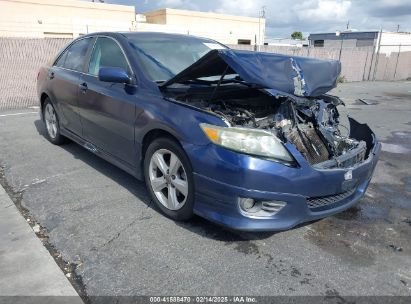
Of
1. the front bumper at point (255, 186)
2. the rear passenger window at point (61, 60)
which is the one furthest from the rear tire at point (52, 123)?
the front bumper at point (255, 186)

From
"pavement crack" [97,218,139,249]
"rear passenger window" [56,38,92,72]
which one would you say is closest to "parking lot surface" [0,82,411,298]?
"pavement crack" [97,218,139,249]

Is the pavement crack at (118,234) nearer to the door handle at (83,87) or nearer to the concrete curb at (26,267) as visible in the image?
the concrete curb at (26,267)

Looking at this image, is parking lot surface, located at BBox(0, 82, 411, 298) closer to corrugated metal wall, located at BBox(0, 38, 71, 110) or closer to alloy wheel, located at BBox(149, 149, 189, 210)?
alloy wheel, located at BBox(149, 149, 189, 210)

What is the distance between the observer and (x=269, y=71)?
10.6 ft

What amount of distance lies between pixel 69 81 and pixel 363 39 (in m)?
39.6

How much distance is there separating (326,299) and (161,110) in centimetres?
199

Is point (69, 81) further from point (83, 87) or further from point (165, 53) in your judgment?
point (165, 53)

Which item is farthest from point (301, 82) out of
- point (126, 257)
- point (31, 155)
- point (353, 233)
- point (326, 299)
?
point (31, 155)

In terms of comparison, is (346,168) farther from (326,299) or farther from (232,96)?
(232,96)

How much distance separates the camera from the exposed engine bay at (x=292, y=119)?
3299 mm

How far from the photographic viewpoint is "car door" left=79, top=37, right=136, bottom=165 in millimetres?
3803

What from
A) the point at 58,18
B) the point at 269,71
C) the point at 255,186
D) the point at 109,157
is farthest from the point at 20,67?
the point at 58,18

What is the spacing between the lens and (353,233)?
3379 millimetres

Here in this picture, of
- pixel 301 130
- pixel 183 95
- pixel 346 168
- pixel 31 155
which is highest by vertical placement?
pixel 183 95
